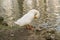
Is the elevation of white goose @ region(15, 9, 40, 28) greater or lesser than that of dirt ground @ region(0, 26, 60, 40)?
greater

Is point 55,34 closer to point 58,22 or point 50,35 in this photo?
point 50,35

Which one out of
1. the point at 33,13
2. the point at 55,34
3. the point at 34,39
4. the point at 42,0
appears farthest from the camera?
the point at 42,0

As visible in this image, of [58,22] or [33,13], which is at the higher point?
[33,13]

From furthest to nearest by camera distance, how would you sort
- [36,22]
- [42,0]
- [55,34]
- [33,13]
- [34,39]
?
[42,0], [36,22], [33,13], [55,34], [34,39]

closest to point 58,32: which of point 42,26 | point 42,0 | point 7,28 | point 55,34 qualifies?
point 55,34

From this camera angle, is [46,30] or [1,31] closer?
[1,31]

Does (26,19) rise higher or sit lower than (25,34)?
higher

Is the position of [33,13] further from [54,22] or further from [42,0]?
[42,0]

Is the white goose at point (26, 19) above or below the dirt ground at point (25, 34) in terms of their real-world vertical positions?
above

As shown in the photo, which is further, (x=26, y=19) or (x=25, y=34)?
(x=26, y=19)

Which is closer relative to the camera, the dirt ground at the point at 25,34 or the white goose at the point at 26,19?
the dirt ground at the point at 25,34

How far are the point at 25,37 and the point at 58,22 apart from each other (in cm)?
153

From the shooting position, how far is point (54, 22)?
4965 millimetres

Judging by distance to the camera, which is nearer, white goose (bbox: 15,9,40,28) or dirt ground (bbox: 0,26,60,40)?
dirt ground (bbox: 0,26,60,40)
